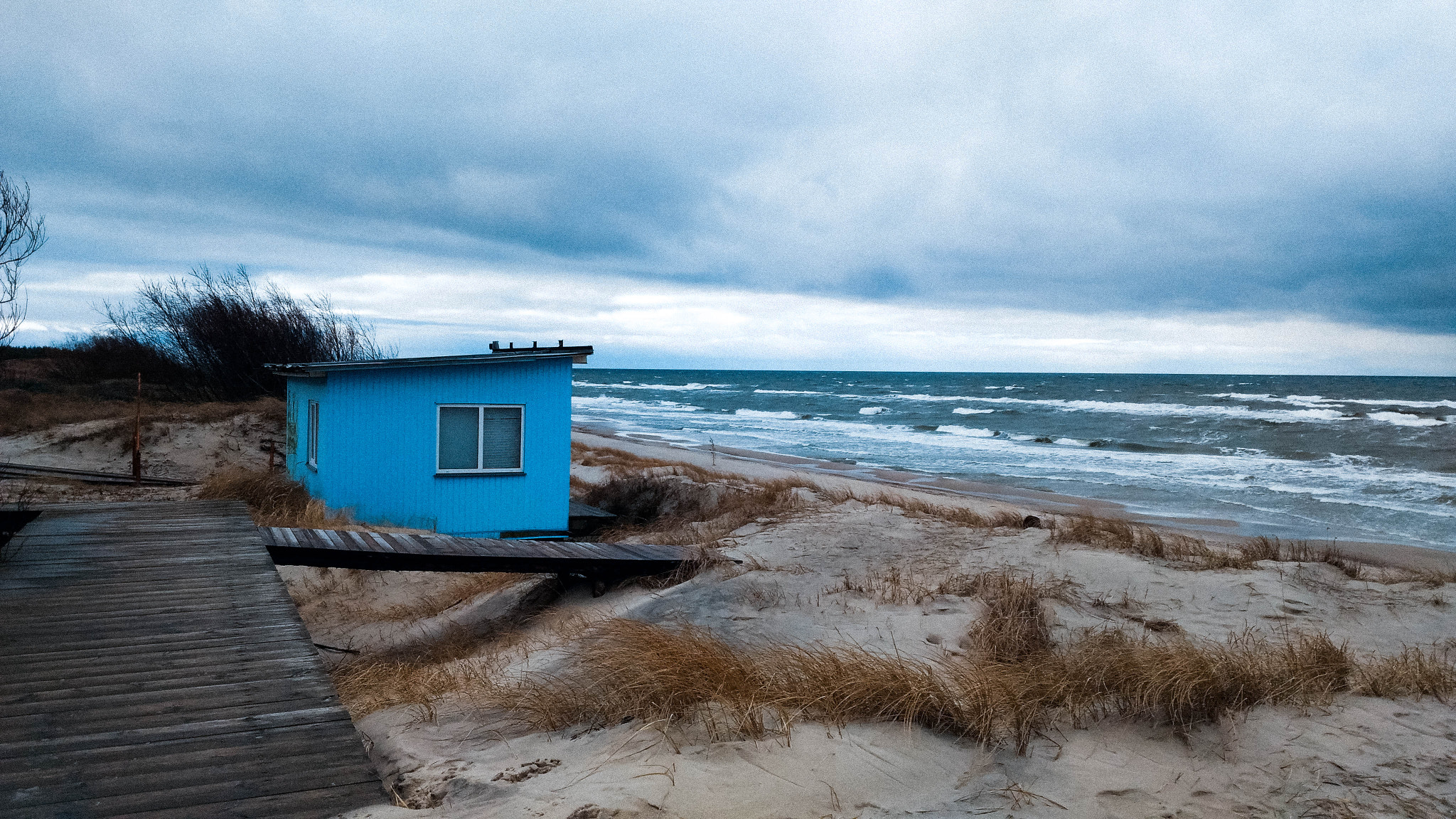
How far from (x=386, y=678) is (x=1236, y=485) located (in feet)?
73.3

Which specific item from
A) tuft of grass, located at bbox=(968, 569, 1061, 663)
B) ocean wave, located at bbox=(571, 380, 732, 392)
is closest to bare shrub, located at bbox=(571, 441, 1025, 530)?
tuft of grass, located at bbox=(968, 569, 1061, 663)

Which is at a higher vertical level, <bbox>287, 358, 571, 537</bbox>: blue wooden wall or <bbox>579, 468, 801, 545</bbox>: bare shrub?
<bbox>287, 358, 571, 537</bbox>: blue wooden wall

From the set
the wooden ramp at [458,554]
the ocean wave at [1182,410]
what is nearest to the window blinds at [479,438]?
the wooden ramp at [458,554]

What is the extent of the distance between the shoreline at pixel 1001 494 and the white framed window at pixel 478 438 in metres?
9.45

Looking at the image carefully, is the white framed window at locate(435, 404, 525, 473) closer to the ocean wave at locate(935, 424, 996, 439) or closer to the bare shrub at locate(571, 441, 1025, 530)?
the bare shrub at locate(571, 441, 1025, 530)

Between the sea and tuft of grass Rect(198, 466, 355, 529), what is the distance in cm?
1524

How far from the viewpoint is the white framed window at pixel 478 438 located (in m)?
13.3

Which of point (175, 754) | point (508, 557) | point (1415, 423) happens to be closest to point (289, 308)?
point (508, 557)

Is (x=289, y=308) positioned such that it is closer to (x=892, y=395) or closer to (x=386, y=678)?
(x=386, y=678)

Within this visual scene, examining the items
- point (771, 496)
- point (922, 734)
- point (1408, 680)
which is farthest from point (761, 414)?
point (922, 734)

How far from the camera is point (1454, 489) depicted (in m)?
20.4

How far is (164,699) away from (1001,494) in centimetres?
1905

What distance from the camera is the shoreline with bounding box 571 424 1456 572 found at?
43.4 ft

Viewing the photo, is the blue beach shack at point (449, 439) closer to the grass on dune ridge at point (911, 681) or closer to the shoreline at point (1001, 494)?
the grass on dune ridge at point (911, 681)
